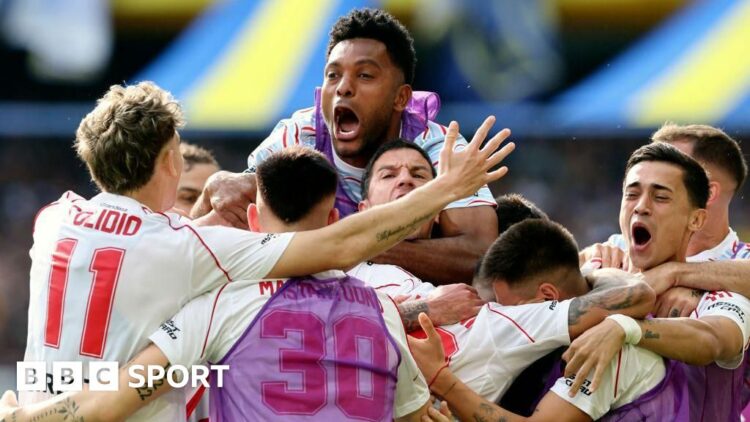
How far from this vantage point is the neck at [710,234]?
7.31 m

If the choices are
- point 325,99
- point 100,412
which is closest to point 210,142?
point 325,99

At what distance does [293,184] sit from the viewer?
5180mm

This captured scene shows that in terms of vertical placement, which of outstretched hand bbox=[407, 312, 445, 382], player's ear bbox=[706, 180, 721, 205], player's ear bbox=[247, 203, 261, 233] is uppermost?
player's ear bbox=[706, 180, 721, 205]

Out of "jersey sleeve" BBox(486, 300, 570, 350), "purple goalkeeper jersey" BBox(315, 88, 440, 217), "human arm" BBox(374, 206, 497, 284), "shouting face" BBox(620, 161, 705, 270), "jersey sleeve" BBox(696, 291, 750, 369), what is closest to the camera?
"jersey sleeve" BBox(486, 300, 570, 350)

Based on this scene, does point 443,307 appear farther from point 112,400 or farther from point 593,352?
point 112,400

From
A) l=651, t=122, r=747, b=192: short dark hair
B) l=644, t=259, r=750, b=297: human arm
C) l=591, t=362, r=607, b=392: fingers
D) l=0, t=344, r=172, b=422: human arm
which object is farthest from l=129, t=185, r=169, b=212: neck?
l=651, t=122, r=747, b=192: short dark hair

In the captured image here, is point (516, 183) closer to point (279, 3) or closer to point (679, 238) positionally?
point (279, 3)

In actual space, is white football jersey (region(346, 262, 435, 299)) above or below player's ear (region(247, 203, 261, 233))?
below

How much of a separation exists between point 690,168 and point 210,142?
9.07 m

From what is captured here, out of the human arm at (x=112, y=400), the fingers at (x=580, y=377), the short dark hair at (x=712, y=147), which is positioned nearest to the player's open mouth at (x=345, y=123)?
the short dark hair at (x=712, y=147)

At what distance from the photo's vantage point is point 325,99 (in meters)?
7.04

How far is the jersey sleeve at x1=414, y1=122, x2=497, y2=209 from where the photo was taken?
6.93 meters

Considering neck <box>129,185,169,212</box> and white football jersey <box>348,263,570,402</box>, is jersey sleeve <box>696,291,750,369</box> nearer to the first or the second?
white football jersey <box>348,263,570,402</box>

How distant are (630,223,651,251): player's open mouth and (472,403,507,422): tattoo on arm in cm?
134
